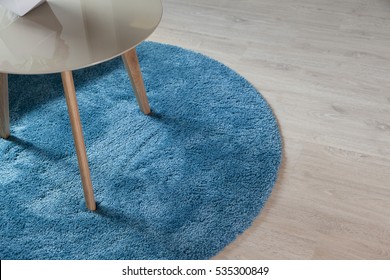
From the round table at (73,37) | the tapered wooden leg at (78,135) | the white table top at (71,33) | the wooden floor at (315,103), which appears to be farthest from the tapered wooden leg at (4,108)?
the wooden floor at (315,103)

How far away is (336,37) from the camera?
2.41 meters

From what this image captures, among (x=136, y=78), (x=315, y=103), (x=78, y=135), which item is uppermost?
(x=78, y=135)

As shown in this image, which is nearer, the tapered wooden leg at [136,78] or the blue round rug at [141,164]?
the blue round rug at [141,164]

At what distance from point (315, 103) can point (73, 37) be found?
2.96 ft

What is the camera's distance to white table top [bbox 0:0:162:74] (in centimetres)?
145

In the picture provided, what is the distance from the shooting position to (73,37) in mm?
1546

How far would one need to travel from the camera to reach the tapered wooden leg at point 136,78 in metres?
1.84

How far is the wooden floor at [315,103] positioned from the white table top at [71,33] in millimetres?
597

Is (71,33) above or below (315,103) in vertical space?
above

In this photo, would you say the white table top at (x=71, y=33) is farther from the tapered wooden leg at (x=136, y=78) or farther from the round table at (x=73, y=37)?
the tapered wooden leg at (x=136, y=78)

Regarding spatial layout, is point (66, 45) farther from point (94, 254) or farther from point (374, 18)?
point (374, 18)

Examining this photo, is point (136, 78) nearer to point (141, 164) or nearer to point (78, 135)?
point (141, 164)

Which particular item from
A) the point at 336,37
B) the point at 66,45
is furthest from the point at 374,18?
the point at 66,45

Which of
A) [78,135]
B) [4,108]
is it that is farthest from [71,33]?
[4,108]
